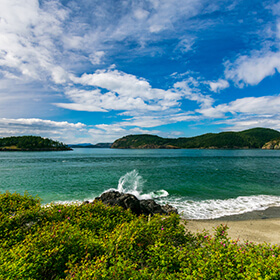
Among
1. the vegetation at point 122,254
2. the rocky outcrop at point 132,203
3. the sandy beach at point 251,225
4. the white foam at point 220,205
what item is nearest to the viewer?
the vegetation at point 122,254

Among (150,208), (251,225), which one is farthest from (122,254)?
(251,225)

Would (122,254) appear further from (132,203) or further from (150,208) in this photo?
(150,208)

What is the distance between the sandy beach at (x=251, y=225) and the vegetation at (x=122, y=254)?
21.7 feet

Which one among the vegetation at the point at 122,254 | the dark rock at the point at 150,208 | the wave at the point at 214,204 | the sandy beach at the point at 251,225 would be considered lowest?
the wave at the point at 214,204

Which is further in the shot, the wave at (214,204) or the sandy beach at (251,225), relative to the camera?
the wave at (214,204)

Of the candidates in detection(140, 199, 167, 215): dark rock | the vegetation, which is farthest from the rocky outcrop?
the vegetation

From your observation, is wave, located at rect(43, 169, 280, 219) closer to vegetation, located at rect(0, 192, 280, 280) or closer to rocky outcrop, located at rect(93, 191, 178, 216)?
rocky outcrop, located at rect(93, 191, 178, 216)

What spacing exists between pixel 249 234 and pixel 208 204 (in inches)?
317

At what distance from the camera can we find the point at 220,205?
20062 millimetres

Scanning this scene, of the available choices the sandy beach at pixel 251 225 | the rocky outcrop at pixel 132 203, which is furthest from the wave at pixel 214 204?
the rocky outcrop at pixel 132 203

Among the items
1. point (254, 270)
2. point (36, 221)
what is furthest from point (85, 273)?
point (36, 221)

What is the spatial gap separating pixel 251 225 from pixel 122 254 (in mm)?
14410

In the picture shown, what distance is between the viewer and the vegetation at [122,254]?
411 centimetres

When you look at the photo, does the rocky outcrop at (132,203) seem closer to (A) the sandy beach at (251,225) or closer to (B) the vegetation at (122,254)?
(A) the sandy beach at (251,225)
